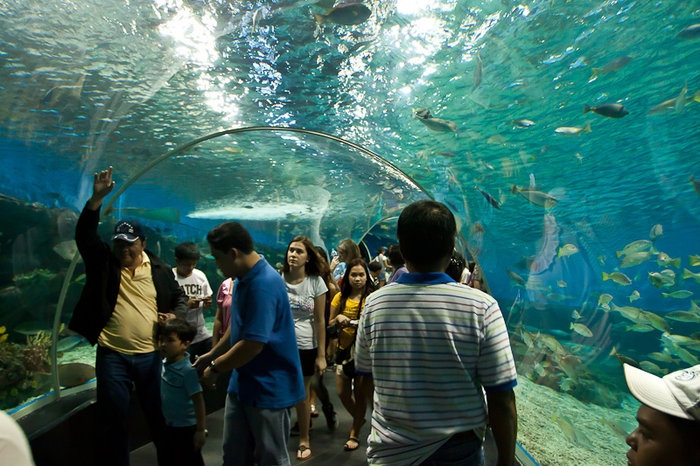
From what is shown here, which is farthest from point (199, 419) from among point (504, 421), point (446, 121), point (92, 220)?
point (446, 121)

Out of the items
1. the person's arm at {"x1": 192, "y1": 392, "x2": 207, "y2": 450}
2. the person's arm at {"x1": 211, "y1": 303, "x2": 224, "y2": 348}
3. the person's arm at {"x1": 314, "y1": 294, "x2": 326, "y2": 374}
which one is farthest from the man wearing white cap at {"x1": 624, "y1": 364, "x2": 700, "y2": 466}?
the person's arm at {"x1": 211, "y1": 303, "x2": 224, "y2": 348}

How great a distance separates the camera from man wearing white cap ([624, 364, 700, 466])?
38.7 inches

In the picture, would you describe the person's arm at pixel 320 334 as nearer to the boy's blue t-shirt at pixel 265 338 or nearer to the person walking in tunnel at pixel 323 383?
the person walking in tunnel at pixel 323 383

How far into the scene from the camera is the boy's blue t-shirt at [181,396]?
2.82m

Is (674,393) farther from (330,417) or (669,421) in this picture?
(330,417)

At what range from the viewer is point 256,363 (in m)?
2.38

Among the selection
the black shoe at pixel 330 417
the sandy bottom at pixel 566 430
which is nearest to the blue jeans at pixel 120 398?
the black shoe at pixel 330 417

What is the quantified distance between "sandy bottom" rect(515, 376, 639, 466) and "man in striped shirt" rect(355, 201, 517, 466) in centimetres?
344

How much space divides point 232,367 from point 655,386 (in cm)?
204

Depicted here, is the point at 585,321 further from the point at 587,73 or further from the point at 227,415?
the point at 227,415

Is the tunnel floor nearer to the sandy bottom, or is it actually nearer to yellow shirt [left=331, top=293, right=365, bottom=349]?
the sandy bottom

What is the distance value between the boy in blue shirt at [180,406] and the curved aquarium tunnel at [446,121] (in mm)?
2019

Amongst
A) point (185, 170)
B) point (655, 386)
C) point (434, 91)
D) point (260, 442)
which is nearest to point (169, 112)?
point (185, 170)

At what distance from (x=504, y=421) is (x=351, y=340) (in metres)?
3.09
